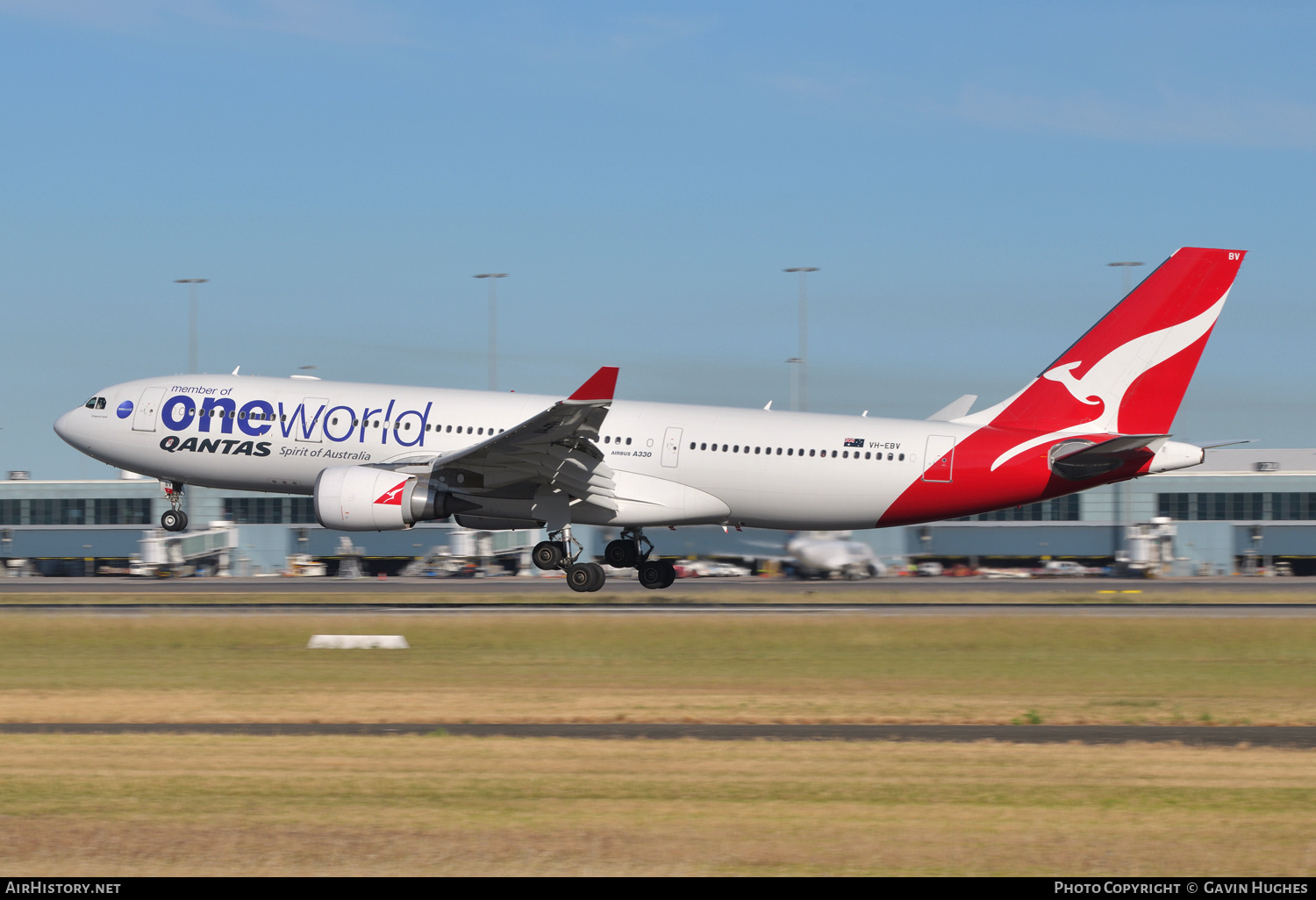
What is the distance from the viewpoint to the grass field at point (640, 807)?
12484 millimetres

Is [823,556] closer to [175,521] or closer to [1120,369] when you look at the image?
[1120,369]

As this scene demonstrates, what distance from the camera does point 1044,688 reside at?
83.4 ft

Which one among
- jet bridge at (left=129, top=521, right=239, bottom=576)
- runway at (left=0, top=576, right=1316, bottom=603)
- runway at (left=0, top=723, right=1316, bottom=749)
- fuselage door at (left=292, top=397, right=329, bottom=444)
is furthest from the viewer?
jet bridge at (left=129, top=521, right=239, bottom=576)

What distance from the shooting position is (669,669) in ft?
93.4

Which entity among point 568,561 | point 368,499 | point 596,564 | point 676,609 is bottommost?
point 676,609

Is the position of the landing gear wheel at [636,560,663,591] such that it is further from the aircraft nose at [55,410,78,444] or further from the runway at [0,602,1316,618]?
the aircraft nose at [55,410,78,444]

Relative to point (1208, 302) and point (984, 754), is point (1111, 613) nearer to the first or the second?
point (1208, 302)

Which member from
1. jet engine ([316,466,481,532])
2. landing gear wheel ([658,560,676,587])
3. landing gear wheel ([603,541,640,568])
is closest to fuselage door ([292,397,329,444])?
jet engine ([316,466,481,532])

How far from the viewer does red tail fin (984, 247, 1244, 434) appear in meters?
41.2

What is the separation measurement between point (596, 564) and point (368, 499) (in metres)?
7.77

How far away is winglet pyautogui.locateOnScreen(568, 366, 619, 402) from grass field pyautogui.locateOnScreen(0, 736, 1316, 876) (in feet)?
61.4

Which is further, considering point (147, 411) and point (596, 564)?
point (147, 411)

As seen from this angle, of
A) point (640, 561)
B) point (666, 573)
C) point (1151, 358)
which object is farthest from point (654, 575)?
point (1151, 358)

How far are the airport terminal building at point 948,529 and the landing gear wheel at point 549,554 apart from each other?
42.3 m
